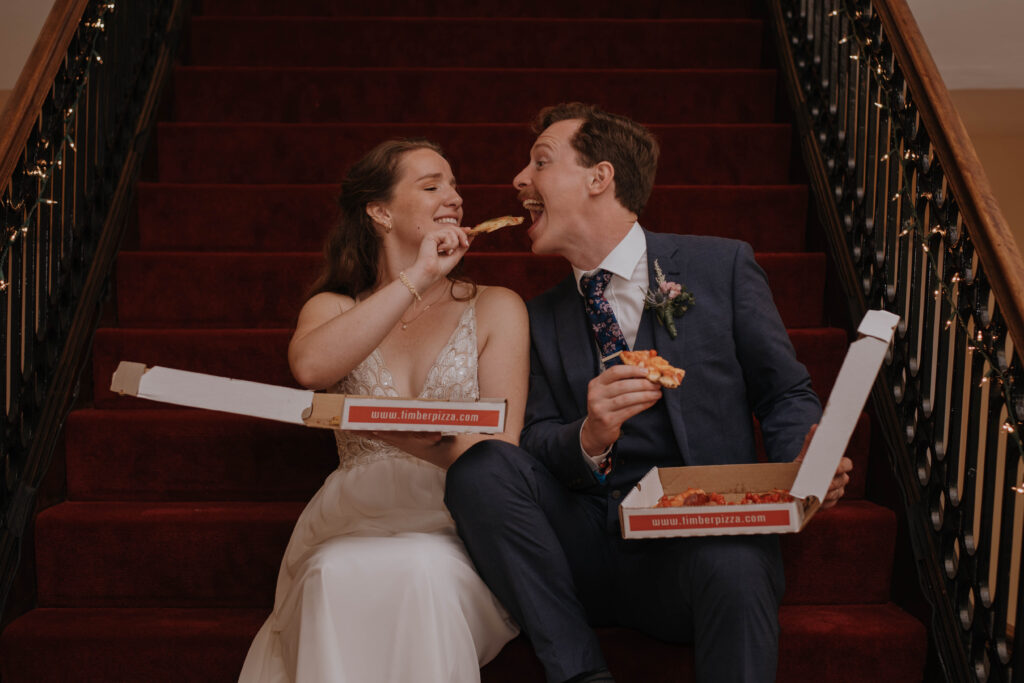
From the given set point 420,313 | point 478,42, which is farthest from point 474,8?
point 420,313

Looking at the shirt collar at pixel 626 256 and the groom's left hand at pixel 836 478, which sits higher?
the shirt collar at pixel 626 256

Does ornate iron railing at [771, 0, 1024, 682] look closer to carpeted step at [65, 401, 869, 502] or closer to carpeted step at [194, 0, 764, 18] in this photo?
carpeted step at [65, 401, 869, 502]

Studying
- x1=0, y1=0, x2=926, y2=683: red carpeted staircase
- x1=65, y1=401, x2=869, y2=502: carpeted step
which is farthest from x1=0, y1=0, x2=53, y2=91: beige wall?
x1=65, y1=401, x2=869, y2=502: carpeted step

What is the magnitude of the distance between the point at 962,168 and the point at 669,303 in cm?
70

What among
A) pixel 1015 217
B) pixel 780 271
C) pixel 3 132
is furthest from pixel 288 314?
pixel 1015 217

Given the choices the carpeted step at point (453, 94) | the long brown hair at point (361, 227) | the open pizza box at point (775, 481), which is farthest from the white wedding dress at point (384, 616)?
the carpeted step at point (453, 94)

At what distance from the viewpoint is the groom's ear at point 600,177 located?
225 cm

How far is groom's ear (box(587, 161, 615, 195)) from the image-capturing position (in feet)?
7.39

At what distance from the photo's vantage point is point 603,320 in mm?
2145

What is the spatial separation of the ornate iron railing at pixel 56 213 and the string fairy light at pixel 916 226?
207 cm

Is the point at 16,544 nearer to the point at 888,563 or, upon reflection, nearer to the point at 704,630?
the point at 704,630

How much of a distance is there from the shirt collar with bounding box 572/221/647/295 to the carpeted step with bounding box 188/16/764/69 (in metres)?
2.11

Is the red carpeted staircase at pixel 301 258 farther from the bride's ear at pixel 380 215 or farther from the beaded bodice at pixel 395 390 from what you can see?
the bride's ear at pixel 380 215

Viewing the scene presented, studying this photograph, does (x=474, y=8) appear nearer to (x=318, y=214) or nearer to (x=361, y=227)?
(x=318, y=214)
